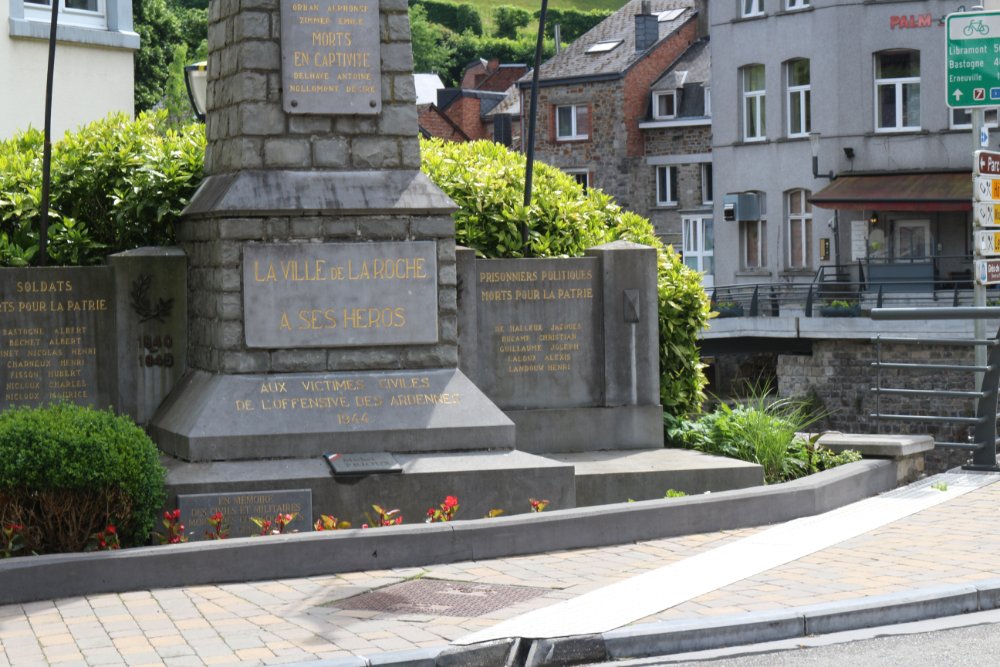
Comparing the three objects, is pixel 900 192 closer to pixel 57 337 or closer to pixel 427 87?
pixel 57 337

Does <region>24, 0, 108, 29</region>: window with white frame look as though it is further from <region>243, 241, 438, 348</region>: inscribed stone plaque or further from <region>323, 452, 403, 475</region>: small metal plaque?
<region>323, 452, 403, 475</region>: small metal plaque

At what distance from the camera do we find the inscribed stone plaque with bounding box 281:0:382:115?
1219 cm

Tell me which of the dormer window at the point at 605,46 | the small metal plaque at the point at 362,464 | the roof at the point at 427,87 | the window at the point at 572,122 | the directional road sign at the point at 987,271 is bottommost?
the small metal plaque at the point at 362,464

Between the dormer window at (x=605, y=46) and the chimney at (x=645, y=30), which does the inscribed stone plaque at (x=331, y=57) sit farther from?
the dormer window at (x=605, y=46)

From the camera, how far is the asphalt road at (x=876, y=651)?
7836 mm

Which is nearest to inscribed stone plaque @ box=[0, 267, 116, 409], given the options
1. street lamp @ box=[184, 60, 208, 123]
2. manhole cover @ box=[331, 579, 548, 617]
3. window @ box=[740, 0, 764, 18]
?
manhole cover @ box=[331, 579, 548, 617]

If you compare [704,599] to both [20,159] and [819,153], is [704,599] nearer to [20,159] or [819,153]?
[20,159]

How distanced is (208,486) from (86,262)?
3509mm

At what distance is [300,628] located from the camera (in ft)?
27.6

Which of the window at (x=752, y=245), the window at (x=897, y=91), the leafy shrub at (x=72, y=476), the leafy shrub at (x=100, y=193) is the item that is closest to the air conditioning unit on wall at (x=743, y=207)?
the window at (x=752, y=245)

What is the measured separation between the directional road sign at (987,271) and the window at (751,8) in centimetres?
3409

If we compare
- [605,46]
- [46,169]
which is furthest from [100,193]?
[605,46]

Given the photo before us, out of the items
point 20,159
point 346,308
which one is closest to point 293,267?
point 346,308

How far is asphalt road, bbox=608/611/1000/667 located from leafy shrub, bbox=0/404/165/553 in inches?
142
